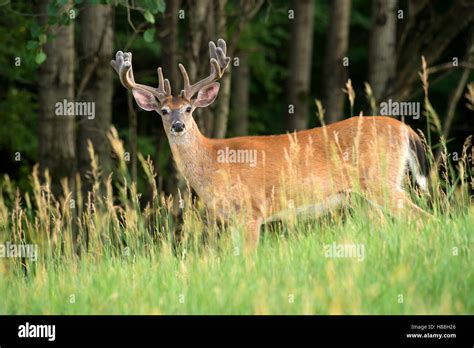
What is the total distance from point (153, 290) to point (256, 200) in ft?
9.09

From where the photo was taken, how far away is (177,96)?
9883 mm

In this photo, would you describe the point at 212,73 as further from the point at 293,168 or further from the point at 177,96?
the point at 293,168

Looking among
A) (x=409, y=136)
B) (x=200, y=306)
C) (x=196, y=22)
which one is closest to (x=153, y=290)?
(x=200, y=306)

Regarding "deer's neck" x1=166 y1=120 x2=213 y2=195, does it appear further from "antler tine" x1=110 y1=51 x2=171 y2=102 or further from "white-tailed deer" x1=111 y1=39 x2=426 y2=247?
"antler tine" x1=110 y1=51 x2=171 y2=102

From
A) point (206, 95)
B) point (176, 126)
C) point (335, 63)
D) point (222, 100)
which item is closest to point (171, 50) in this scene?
point (222, 100)

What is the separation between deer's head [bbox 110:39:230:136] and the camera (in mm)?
9711

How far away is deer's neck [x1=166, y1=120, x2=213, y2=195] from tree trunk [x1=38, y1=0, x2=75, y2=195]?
7.46 ft

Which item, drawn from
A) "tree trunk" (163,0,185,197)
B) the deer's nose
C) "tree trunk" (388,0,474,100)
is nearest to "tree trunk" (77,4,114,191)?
"tree trunk" (163,0,185,197)

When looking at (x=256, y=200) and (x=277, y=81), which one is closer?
(x=256, y=200)

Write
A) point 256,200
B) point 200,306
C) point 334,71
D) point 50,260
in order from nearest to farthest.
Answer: point 200,306 < point 50,260 < point 256,200 < point 334,71

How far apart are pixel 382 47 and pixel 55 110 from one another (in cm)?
445

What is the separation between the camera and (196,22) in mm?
13242
